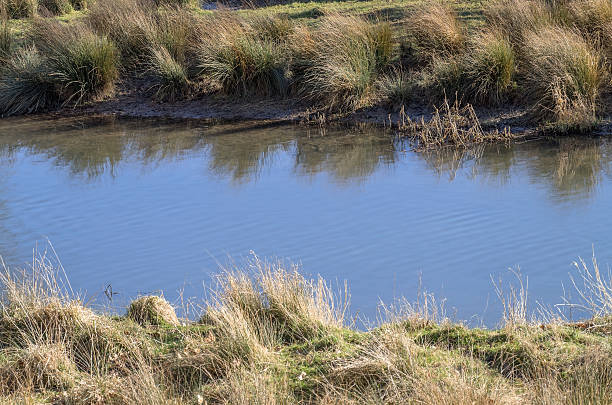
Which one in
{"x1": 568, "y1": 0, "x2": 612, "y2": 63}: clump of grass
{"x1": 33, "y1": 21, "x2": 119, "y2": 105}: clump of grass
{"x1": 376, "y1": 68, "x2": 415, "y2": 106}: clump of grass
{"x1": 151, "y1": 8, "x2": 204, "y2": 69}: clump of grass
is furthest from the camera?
{"x1": 151, "y1": 8, "x2": 204, "y2": 69}: clump of grass

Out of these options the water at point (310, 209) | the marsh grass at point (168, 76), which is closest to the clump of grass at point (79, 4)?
the marsh grass at point (168, 76)

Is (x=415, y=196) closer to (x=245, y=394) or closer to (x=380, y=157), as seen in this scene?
(x=380, y=157)

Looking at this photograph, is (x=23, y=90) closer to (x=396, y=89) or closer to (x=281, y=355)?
(x=396, y=89)

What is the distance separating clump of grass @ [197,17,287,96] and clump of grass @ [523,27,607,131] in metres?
4.31

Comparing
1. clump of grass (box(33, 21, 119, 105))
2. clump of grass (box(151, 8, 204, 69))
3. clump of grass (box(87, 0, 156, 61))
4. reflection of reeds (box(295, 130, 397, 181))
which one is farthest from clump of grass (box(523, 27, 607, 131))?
clump of grass (box(33, 21, 119, 105))

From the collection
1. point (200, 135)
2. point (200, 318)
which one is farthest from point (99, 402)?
point (200, 135)

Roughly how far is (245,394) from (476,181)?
6085 mm

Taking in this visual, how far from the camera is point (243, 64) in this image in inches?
563

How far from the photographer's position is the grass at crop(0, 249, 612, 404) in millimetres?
4258

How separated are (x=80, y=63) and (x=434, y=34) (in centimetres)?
626

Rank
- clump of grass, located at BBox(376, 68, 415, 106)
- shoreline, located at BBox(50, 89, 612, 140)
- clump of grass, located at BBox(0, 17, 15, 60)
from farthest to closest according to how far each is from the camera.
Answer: clump of grass, located at BBox(0, 17, 15, 60)
clump of grass, located at BBox(376, 68, 415, 106)
shoreline, located at BBox(50, 89, 612, 140)

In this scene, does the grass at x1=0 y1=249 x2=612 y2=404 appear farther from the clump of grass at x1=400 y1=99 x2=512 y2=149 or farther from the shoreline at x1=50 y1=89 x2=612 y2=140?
the shoreline at x1=50 y1=89 x2=612 y2=140

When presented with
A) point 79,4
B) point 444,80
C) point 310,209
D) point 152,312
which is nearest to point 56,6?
point 79,4

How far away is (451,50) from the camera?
13.5 meters
